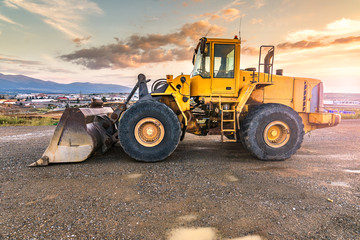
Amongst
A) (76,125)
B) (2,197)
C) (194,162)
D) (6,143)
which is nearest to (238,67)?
(194,162)

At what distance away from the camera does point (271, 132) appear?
566 cm

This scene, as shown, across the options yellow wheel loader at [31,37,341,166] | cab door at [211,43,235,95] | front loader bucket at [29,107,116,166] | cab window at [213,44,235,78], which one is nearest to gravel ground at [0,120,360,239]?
front loader bucket at [29,107,116,166]

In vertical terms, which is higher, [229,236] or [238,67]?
[238,67]

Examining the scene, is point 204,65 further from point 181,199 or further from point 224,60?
point 181,199

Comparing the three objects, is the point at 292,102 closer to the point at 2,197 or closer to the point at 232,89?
the point at 232,89

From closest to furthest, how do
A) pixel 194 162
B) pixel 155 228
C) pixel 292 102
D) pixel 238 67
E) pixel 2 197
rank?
pixel 155 228 → pixel 2 197 → pixel 194 162 → pixel 238 67 → pixel 292 102

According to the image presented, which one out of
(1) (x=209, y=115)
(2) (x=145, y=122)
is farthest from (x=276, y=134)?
(2) (x=145, y=122)

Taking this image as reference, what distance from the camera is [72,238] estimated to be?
2422 millimetres

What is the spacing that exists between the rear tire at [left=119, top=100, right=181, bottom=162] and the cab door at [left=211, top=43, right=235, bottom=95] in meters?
1.57

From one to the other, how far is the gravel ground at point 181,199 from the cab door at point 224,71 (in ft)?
6.31

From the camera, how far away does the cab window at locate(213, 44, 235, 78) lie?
18.9ft

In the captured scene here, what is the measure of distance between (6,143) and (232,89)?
801 centimetres

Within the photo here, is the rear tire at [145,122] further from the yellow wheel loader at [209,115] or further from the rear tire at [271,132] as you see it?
the rear tire at [271,132]

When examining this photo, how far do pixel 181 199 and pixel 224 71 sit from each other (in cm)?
378
